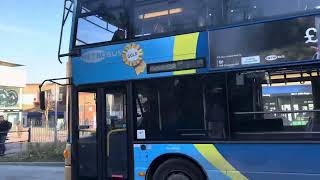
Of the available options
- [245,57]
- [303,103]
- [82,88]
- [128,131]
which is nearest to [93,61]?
[82,88]

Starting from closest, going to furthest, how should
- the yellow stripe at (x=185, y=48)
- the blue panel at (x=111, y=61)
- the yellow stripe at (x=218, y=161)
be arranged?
the yellow stripe at (x=218, y=161) → the yellow stripe at (x=185, y=48) → the blue panel at (x=111, y=61)

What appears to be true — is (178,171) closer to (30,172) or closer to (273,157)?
(273,157)

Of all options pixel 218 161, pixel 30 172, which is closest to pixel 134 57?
pixel 218 161

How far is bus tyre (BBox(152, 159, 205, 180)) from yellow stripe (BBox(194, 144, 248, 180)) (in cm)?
32

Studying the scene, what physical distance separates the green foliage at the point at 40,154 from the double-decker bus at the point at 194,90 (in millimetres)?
8147

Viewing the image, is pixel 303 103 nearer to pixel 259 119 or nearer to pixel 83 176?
pixel 259 119

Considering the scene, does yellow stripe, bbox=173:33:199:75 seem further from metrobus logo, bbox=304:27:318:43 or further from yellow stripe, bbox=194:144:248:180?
metrobus logo, bbox=304:27:318:43

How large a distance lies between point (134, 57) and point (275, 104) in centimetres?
259

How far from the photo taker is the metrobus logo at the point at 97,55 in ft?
27.5

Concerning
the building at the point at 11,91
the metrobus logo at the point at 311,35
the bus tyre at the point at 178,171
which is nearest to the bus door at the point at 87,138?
the bus tyre at the point at 178,171

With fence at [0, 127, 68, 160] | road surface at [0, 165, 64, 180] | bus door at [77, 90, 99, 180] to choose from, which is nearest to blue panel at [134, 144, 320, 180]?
bus door at [77, 90, 99, 180]

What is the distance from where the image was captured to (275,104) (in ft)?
22.6

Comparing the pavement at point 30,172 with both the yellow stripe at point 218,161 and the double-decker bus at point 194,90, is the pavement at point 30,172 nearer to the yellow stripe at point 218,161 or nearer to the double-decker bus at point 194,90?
the double-decker bus at point 194,90

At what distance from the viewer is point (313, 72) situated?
261 inches
